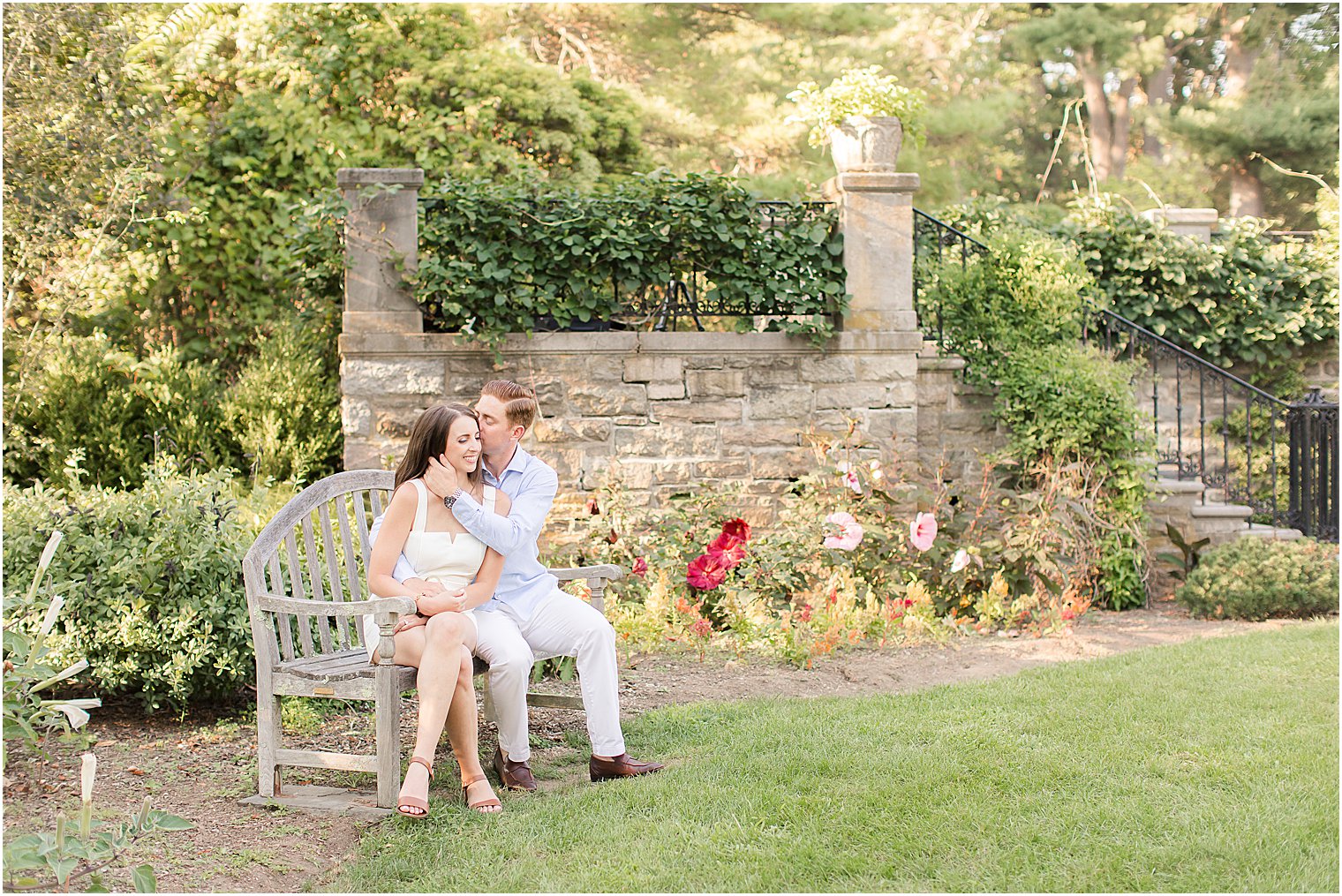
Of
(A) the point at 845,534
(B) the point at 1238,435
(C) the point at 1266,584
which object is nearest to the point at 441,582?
(A) the point at 845,534

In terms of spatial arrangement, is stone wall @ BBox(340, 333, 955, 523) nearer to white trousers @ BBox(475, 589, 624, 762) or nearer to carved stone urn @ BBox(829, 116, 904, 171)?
carved stone urn @ BBox(829, 116, 904, 171)

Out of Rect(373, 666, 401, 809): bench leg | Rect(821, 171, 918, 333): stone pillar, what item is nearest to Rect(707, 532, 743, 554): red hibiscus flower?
Rect(821, 171, 918, 333): stone pillar

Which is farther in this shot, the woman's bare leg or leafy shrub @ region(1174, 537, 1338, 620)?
leafy shrub @ region(1174, 537, 1338, 620)

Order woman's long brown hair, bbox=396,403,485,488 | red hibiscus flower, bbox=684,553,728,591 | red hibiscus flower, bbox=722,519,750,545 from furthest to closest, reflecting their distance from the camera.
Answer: red hibiscus flower, bbox=722,519,750,545
red hibiscus flower, bbox=684,553,728,591
woman's long brown hair, bbox=396,403,485,488

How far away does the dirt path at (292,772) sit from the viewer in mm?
3111

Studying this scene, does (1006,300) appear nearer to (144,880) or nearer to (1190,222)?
(1190,222)

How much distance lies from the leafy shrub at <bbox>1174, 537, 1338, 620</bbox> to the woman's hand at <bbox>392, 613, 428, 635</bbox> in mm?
5291

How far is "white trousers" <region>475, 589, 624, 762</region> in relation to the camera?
12.2 ft

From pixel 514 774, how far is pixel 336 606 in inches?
32.3

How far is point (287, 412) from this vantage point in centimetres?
766

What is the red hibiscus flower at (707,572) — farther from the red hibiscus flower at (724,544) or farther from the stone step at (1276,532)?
the stone step at (1276,532)

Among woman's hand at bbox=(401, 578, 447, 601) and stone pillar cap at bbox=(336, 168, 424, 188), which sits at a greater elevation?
stone pillar cap at bbox=(336, 168, 424, 188)

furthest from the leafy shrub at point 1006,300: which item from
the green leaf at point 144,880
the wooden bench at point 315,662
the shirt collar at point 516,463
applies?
the green leaf at point 144,880

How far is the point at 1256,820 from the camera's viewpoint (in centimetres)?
321
